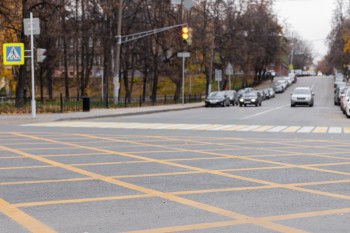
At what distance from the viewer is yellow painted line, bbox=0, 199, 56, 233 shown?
5770 mm

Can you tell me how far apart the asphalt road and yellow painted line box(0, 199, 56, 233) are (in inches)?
0.5

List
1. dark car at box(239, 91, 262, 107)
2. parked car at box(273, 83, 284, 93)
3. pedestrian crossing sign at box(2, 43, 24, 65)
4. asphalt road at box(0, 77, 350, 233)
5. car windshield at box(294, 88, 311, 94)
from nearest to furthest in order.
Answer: asphalt road at box(0, 77, 350, 233) → pedestrian crossing sign at box(2, 43, 24, 65) → car windshield at box(294, 88, 311, 94) → dark car at box(239, 91, 262, 107) → parked car at box(273, 83, 284, 93)

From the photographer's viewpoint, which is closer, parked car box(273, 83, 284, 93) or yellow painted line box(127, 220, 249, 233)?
yellow painted line box(127, 220, 249, 233)

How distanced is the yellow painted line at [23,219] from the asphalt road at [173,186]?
12 mm

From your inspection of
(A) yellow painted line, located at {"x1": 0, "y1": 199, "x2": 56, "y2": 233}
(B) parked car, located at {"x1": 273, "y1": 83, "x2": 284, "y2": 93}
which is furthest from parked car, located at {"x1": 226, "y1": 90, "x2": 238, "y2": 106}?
(A) yellow painted line, located at {"x1": 0, "y1": 199, "x2": 56, "y2": 233}

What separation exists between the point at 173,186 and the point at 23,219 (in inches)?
113

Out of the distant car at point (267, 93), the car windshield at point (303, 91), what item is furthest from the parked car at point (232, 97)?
the distant car at point (267, 93)

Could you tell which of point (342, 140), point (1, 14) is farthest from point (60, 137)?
point (1, 14)

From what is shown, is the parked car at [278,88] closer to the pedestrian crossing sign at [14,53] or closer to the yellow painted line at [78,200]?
the pedestrian crossing sign at [14,53]

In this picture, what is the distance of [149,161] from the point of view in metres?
11.2

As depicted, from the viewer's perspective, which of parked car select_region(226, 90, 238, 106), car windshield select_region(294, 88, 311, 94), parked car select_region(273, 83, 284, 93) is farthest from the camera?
parked car select_region(273, 83, 284, 93)

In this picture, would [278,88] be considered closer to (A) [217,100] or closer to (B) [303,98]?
(B) [303,98]

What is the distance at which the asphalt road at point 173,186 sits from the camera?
6.14m

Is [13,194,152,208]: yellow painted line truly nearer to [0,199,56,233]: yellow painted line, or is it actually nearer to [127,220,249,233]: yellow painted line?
[0,199,56,233]: yellow painted line
